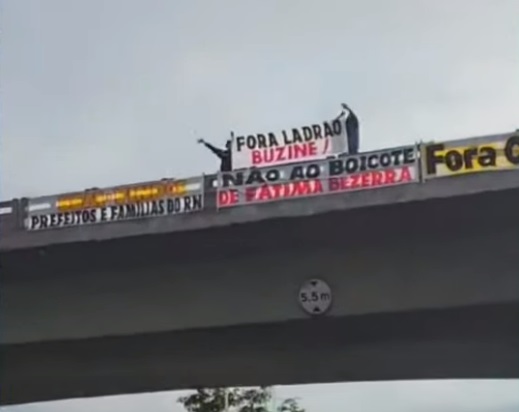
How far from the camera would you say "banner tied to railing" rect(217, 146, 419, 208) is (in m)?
19.4

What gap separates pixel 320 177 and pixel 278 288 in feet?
8.56

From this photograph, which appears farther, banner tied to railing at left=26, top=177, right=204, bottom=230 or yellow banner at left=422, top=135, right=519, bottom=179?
banner tied to railing at left=26, top=177, right=204, bottom=230

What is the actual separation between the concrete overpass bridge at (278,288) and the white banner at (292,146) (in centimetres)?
186

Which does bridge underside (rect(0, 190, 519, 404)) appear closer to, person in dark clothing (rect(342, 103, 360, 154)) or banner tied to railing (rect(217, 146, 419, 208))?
banner tied to railing (rect(217, 146, 419, 208))

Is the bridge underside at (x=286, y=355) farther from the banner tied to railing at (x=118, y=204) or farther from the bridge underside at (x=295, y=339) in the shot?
the banner tied to railing at (x=118, y=204)

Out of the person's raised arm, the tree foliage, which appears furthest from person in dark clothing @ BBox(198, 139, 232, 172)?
the tree foliage

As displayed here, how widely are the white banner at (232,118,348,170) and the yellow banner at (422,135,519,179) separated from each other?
9.21 ft

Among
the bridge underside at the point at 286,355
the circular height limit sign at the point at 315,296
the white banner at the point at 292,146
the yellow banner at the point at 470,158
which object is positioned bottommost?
the bridge underside at the point at 286,355

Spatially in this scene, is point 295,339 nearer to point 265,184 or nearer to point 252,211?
point 252,211

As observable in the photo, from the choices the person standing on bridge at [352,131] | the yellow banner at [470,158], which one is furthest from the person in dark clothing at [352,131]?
the yellow banner at [470,158]

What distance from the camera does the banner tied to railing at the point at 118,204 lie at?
21.0m

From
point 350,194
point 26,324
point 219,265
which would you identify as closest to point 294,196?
point 350,194

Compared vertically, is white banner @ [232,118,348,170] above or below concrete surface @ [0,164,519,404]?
above

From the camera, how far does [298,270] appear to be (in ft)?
68.5
